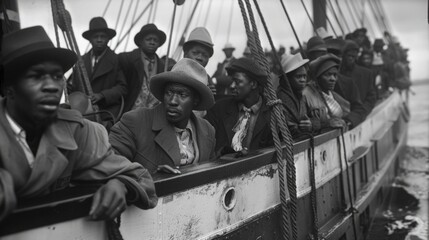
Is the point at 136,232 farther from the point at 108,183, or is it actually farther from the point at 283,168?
the point at 283,168

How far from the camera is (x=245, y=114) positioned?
3768mm

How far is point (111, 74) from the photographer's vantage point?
4.82m

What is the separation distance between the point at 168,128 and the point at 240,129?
3.31 feet

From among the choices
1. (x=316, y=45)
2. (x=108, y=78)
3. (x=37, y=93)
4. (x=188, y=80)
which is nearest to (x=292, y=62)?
(x=188, y=80)

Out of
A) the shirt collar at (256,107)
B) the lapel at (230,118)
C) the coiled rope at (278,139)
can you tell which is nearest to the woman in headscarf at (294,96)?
the shirt collar at (256,107)

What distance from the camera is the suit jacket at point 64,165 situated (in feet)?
5.00

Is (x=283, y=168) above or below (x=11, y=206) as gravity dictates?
below

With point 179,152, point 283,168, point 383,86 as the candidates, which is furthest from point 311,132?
point 383,86

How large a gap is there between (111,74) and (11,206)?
3.50 meters

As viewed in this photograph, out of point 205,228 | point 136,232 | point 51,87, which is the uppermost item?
point 51,87

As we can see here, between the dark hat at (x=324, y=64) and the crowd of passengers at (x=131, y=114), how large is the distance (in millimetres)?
11

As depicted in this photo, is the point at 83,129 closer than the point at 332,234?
Yes

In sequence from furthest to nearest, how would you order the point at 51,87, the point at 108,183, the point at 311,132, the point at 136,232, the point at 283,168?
the point at 311,132, the point at 283,168, the point at 136,232, the point at 108,183, the point at 51,87

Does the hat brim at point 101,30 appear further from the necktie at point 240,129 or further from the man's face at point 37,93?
the man's face at point 37,93
